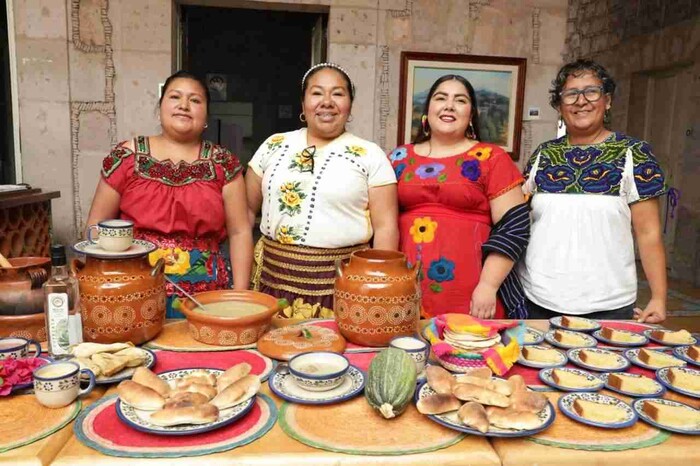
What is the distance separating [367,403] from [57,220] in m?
4.07

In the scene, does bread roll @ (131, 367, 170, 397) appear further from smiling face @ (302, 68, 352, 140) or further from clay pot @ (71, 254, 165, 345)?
smiling face @ (302, 68, 352, 140)

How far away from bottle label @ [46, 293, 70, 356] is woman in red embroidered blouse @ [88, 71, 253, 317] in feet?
2.37

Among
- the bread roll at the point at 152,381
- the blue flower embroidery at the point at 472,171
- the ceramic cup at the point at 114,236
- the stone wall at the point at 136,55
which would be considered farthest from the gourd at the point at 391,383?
the stone wall at the point at 136,55

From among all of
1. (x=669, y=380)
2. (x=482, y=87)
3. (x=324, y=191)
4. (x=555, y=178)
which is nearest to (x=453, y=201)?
(x=555, y=178)

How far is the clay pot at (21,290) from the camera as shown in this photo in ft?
4.78

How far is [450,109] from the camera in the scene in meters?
2.15

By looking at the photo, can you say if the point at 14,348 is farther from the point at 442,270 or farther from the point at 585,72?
the point at 585,72

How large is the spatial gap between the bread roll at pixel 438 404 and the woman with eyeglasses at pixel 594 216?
113cm

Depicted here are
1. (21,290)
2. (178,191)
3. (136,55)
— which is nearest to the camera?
(21,290)

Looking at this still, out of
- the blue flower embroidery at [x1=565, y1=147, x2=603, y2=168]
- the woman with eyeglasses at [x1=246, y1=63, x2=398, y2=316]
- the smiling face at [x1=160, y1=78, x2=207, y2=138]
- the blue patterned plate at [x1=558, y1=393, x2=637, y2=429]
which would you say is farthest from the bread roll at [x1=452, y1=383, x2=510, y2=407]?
the smiling face at [x1=160, y1=78, x2=207, y2=138]

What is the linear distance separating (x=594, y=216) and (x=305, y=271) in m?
1.11

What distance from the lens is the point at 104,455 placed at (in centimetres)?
98

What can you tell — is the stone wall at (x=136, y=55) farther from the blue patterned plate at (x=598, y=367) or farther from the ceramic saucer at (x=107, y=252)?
the blue patterned plate at (x=598, y=367)

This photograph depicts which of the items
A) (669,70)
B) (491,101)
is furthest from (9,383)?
(669,70)
